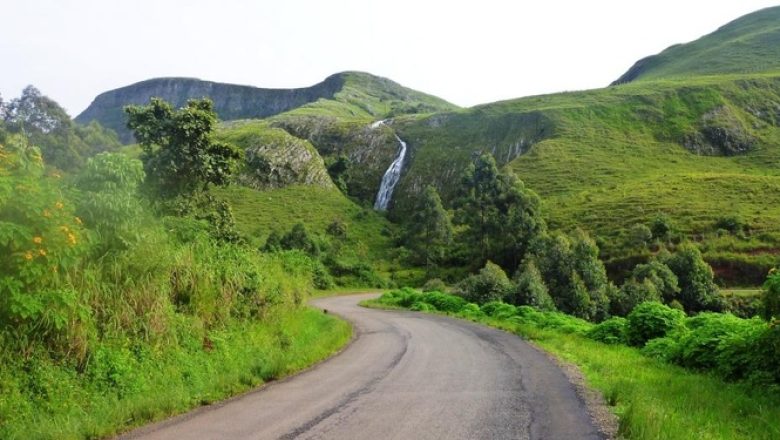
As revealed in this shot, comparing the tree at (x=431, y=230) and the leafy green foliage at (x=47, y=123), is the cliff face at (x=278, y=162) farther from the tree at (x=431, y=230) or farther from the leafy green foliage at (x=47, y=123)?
the tree at (x=431, y=230)

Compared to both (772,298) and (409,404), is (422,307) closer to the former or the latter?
(772,298)

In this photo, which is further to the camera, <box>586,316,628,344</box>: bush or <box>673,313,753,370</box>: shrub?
<box>586,316,628,344</box>: bush

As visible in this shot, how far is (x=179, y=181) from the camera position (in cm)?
2616

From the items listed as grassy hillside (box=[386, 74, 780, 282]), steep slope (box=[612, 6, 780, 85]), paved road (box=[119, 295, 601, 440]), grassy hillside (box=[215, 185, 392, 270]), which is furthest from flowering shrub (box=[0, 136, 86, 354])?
steep slope (box=[612, 6, 780, 85])

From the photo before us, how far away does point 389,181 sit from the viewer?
11819 cm

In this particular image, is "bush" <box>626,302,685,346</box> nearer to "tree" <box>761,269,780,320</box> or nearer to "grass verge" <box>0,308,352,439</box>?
"tree" <box>761,269,780,320</box>

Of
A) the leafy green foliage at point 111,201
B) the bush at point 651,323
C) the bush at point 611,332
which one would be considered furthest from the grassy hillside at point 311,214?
the leafy green foliage at point 111,201

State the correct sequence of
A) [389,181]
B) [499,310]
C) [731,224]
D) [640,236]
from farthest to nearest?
[389,181], [731,224], [640,236], [499,310]

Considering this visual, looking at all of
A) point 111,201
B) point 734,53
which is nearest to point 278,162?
point 111,201

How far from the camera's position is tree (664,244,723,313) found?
4016 cm

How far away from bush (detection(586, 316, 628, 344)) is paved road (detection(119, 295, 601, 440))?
4.69 meters

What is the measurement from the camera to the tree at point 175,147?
25.3 m

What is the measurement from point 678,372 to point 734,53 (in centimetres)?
18296

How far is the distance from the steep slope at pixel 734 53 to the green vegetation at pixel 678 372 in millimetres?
150681
